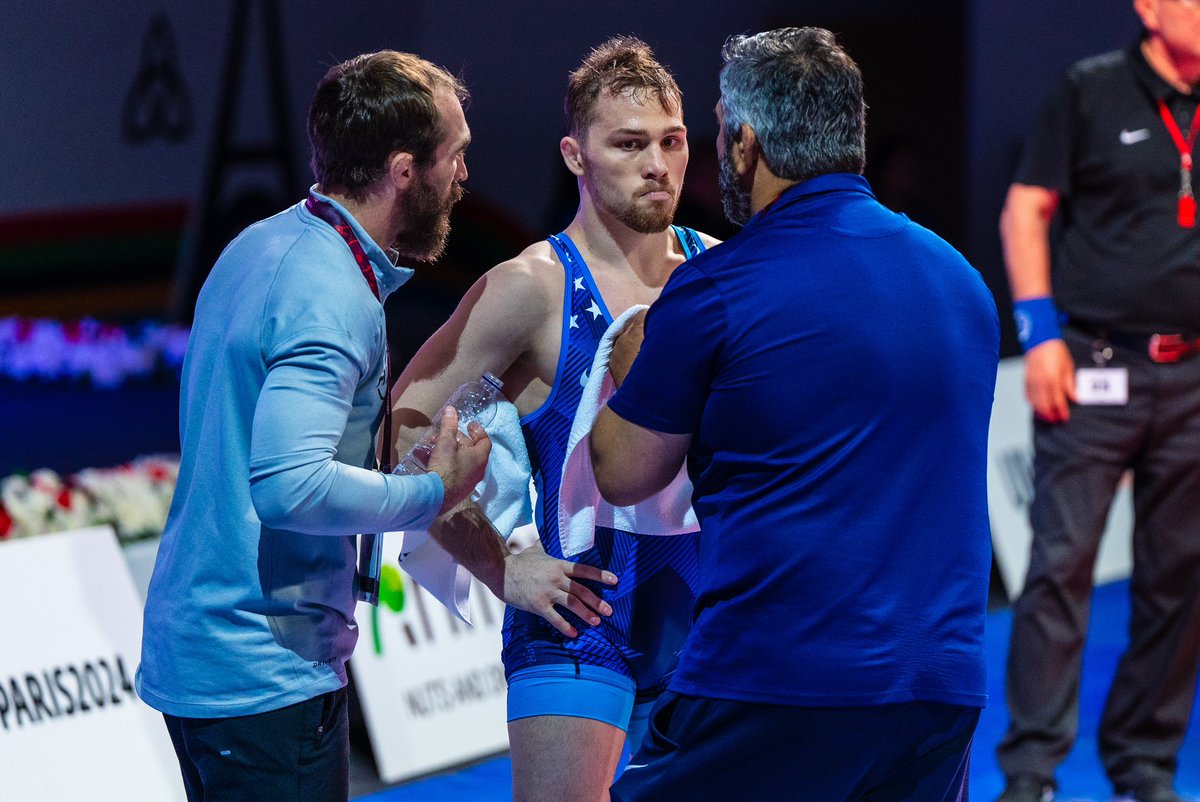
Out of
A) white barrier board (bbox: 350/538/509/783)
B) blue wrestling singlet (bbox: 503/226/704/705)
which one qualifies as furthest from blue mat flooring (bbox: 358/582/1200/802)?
blue wrestling singlet (bbox: 503/226/704/705)

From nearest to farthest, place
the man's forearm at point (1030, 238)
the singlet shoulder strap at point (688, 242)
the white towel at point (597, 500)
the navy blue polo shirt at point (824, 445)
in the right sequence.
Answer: the navy blue polo shirt at point (824, 445) → the white towel at point (597, 500) → the singlet shoulder strap at point (688, 242) → the man's forearm at point (1030, 238)

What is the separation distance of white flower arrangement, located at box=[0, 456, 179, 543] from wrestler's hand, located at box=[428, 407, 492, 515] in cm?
223

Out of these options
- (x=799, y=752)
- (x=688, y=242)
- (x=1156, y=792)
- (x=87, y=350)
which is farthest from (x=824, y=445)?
(x=87, y=350)

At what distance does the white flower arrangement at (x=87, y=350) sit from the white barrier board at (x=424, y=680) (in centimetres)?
175

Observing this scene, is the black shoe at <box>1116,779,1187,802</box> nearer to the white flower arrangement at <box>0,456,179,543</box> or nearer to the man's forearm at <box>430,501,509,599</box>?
the man's forearm at <box>430,501,509,599</box>

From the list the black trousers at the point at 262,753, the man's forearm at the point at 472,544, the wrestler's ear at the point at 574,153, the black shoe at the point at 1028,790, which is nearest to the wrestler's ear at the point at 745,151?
the wrestler's ear at the point at 574,153

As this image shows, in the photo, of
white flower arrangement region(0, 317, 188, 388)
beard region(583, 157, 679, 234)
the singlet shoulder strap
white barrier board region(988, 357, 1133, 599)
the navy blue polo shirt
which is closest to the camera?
the navy blue polo shirt

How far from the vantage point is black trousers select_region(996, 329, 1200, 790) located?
13.0 feet

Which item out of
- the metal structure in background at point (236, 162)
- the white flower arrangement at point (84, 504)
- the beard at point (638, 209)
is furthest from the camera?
the metal structure in background at point (236, 162)

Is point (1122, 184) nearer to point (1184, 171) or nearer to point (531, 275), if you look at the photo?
point (1184, 171)

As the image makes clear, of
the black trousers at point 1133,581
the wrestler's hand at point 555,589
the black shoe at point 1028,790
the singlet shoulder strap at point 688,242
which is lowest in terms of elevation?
the black shoe at point 1028,790

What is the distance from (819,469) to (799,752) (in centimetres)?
38

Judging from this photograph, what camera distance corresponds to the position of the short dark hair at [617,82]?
8.89ft

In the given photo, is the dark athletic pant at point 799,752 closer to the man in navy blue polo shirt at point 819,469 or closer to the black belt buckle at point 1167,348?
the man in navy blue polo shirt at point 819,469
